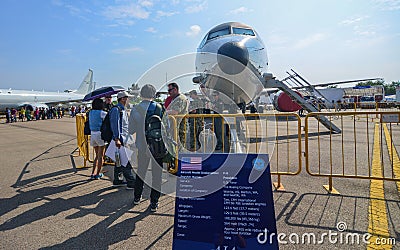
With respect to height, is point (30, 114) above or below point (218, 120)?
above

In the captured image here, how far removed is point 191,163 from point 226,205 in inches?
19.3

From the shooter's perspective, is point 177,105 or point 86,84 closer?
point 177,105

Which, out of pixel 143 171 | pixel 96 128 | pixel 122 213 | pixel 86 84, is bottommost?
pixel 122 213

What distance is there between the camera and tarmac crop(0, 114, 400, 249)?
2760mm

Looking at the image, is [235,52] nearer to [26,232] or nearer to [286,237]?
A: [286,237]

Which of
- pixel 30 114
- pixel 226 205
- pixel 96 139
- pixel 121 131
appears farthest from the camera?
pixel 30 114

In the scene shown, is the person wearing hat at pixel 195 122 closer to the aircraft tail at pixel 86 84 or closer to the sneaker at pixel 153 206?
the sneaker at pixel 153 206

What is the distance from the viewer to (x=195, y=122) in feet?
18.6

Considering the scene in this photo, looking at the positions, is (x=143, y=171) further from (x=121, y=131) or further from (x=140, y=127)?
(x=121, y=131)

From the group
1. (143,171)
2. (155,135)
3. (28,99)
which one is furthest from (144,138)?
(28,99)

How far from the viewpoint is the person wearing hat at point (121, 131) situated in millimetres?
4176

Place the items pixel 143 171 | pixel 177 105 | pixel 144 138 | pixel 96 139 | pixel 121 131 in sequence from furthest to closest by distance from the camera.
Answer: pixel 177 105 < pixel 96 139 < pixel 121 131 < pixel 143 171 < pixel 144 138

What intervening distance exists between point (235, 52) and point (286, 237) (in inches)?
144

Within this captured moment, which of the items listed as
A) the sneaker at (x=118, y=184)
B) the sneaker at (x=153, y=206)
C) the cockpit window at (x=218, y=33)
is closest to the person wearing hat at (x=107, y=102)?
the sneaker at (x=118, y=184)
